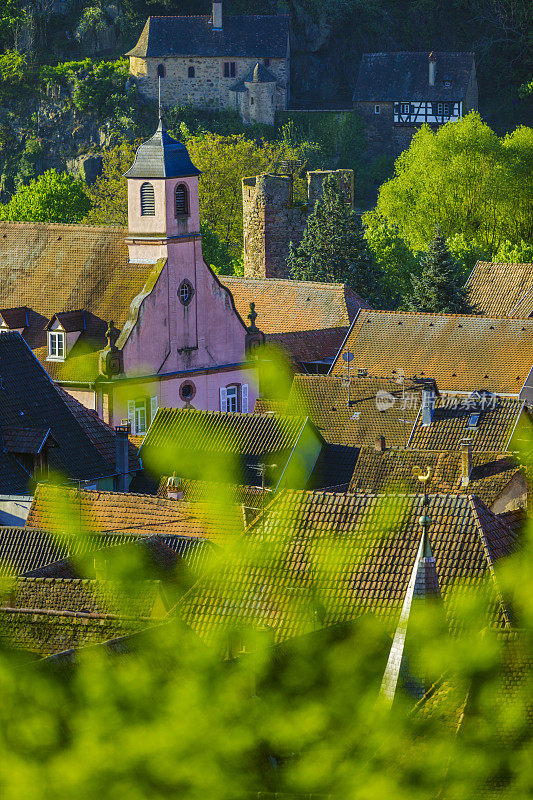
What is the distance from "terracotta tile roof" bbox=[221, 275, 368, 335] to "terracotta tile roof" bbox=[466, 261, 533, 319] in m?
4.94

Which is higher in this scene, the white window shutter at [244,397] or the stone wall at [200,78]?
the white window shutter at [244,397]

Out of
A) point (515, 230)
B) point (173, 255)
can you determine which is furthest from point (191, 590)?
point (515, 230)

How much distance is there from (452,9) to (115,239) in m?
54.8

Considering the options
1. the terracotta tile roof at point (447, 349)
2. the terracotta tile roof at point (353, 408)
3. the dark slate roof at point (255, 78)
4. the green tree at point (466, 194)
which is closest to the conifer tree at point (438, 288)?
the terracotta tile roof at point (447, 349)

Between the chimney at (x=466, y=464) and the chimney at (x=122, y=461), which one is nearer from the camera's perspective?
the chimney at (x=466, y=464)

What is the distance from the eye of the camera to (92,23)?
89688 millimetres

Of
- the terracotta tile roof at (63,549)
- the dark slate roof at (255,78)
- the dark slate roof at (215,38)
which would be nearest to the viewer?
the terracotta tile roof at (63,549)

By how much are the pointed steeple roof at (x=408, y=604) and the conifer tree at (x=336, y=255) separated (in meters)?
43.6

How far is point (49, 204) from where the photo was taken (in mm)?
66125

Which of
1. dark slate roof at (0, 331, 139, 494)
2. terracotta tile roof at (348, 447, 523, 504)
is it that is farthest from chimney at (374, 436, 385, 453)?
dark slate roof at (0, 331, 139, 494)

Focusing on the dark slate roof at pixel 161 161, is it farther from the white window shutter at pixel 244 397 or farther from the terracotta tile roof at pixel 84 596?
the terracotta tile roof at pixel 84 596

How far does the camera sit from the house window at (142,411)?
36000 millimetres

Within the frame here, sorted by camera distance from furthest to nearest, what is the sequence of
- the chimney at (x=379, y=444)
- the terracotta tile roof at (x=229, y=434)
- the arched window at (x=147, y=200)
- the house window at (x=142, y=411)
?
the arched window at (x=147, y=200), the house window at (x=142, y=411), the chimney at (x=379, y=444), the terracotta tile roof at (x=229, y=434)

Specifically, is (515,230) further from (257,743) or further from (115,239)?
(257,743)
